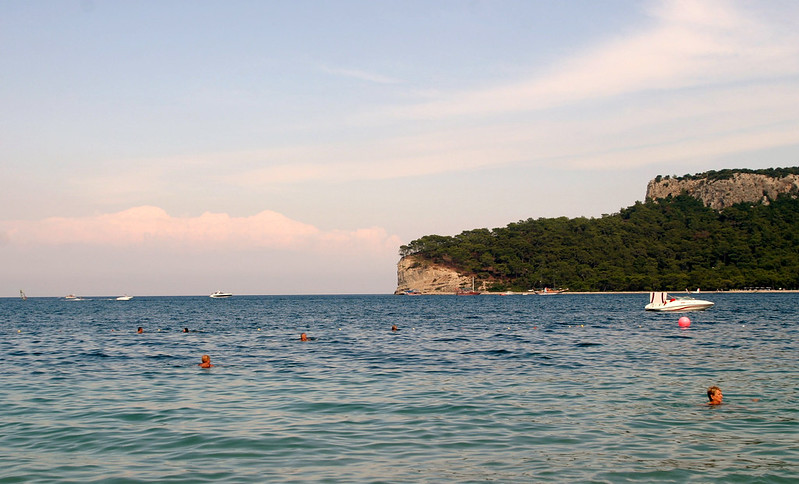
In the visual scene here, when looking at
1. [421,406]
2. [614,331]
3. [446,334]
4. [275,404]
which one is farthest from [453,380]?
[614,331]

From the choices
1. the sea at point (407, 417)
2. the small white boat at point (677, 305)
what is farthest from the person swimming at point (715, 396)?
the small white boat at point (677, 305)

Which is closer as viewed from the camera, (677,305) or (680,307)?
(677,305)

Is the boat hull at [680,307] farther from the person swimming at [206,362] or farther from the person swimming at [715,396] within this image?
the person swimming at [715,396]

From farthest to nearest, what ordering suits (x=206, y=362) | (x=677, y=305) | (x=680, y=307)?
(x=680, y=307) → (x=677, y=305) → (x=206, y=362)

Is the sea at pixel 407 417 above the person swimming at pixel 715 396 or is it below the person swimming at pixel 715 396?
below

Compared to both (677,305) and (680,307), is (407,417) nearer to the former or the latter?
(677,305)

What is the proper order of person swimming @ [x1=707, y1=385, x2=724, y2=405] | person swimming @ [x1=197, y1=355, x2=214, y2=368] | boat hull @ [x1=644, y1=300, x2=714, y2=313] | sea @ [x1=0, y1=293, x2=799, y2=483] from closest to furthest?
sea @ [x1=0, y1=293, x2=799, y2=483]
person swimming @ [x1=707, y1=385, x2=724, y2=405]
person swimming @ [x1=197, y1=355, x2=214, y2=368]
boat hull @ [x1=644, y1=300, x2=714, y2=313]

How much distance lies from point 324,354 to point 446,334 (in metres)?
19.1

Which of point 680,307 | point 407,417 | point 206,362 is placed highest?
point 680,307

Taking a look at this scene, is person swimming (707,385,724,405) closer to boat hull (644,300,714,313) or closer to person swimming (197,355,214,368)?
person swimming (197,355,214,368)

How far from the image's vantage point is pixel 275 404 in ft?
76.2

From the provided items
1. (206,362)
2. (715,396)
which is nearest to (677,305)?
(206,362)

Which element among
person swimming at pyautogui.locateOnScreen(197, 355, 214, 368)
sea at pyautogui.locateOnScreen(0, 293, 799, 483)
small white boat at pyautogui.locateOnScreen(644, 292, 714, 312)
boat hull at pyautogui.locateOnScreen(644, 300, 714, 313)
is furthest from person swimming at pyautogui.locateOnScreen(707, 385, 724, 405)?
boat hull at pyautogui.locateOnScreen(644, 300, 714, 313)

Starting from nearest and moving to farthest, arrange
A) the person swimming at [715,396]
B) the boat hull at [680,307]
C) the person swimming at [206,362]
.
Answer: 1. the person swimming at [715,396]
2. the person swimming at [206,362]
3. the boat hull at [680,307]
